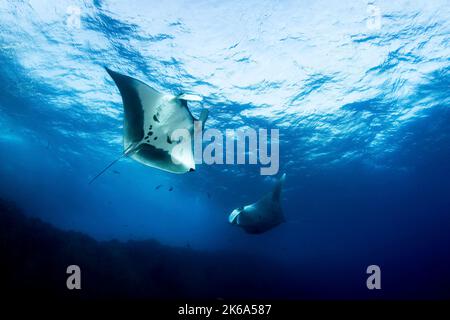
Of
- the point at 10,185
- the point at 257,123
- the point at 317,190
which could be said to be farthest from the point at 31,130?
the point at 10,185

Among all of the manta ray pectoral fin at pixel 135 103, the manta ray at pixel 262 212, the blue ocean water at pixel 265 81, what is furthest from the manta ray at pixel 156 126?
the blue ocean water at pixel 265 81

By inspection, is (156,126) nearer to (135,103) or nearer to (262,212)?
(135,103)

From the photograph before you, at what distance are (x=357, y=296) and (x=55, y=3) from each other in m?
74.8

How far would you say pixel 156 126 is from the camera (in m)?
4.95

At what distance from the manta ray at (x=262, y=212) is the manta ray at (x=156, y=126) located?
11.3 feet

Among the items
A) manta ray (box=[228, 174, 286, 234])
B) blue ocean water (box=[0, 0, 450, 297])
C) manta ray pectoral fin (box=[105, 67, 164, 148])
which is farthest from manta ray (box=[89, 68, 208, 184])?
blue ocean water (box=[0, 0, 450, 297])

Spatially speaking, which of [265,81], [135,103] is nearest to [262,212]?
[135,103]

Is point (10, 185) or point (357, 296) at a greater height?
point (10, 185)

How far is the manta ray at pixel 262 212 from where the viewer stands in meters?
7.91

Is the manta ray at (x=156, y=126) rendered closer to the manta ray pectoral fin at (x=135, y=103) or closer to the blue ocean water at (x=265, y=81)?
the manta ray pectoral fin at (x=135, y=103)

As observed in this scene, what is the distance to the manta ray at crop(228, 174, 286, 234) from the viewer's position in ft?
25.9

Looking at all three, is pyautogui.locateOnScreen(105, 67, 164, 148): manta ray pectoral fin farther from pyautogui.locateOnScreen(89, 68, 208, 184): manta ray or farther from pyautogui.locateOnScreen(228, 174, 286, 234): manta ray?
pyautogui.locateOnScreen(228, 174, 286, 234): manta ray

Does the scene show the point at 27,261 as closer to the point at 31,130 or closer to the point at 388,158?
the point at 31,130

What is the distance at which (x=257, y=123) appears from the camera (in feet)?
53.3
